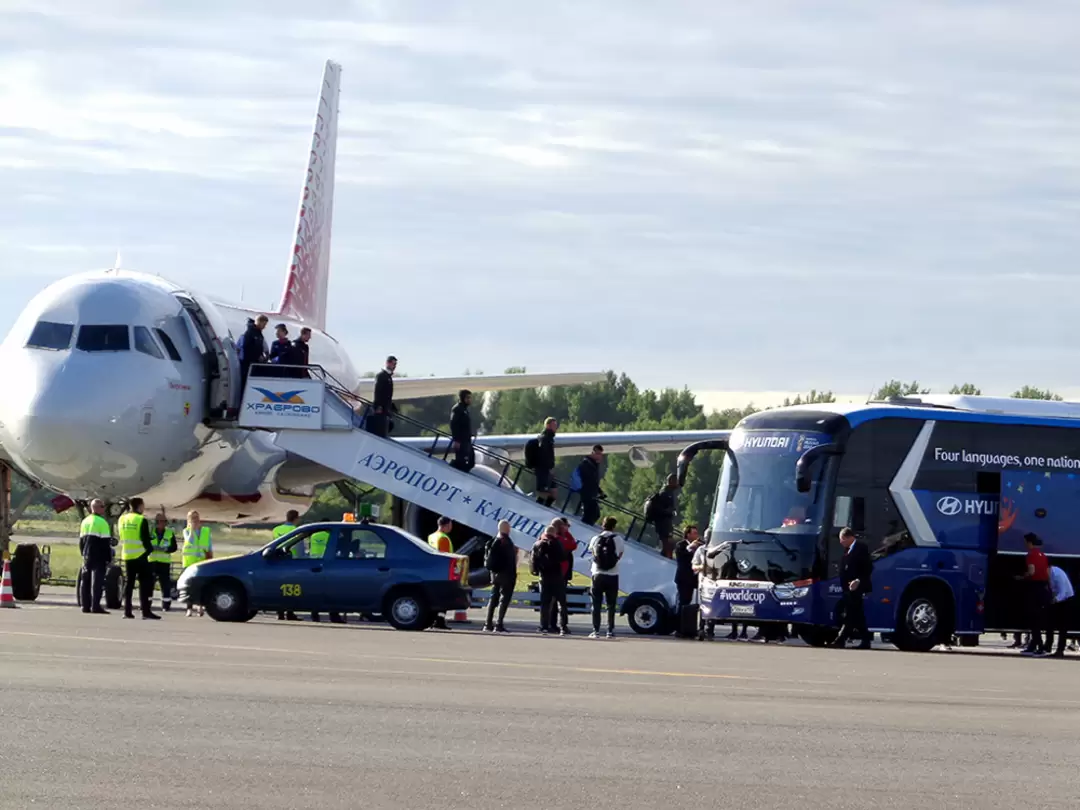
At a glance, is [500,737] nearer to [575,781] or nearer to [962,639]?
[575,781]

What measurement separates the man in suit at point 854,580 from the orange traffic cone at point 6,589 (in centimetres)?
1173

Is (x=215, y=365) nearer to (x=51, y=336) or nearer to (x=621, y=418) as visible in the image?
(x=51, y=336)

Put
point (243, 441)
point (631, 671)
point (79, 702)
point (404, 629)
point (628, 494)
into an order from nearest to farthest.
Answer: point (79, 702) → point (631, 671) → point (404, 629) → point (243, 441) → point (628, 494)

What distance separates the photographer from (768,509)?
27.2m

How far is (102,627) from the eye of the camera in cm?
2288

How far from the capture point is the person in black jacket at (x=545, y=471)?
3144 cm

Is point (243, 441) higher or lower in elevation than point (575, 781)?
higher

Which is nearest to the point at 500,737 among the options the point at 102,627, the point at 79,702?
the point at 79,702

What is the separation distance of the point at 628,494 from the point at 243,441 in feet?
302

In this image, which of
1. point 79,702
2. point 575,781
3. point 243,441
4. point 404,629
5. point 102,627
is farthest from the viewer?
point 243,441

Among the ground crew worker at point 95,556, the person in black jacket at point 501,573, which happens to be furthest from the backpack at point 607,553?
the ground crew worker at point 95,556

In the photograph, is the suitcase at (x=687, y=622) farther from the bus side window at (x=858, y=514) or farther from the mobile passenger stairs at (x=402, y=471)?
the bus side window at (x=858, y=514)

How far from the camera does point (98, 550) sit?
27531 millimetres

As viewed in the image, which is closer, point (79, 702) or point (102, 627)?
point (79, 702)
